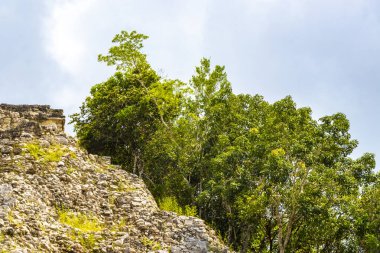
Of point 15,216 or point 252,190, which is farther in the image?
point 252,190

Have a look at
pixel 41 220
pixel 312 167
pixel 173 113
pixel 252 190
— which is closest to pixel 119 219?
pixel 41 220

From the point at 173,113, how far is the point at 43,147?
38.5 ft

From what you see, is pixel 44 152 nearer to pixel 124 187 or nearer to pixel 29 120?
pixel 29 120

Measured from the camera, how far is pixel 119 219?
23094 mm

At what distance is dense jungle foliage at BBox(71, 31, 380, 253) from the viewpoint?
2542 cm

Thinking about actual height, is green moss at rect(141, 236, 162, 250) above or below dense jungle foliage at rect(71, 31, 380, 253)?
below

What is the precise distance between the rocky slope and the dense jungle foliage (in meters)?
3.92

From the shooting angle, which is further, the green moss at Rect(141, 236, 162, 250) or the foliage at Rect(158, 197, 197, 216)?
the foliage at Rect(158, 197, 197, 216)

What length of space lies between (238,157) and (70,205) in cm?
959

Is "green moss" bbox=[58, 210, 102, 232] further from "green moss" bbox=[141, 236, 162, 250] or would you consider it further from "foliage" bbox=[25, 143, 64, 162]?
"foliage" bbox=[25, 143, 64, 162]

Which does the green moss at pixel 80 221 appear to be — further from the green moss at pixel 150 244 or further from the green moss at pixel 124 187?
the green moss at pixel 124 187

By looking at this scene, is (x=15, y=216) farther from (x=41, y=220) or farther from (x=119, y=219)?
(x=119, y=219)

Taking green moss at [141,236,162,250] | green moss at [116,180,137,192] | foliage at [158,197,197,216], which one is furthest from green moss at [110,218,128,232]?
foliage at [158,197,197,216]

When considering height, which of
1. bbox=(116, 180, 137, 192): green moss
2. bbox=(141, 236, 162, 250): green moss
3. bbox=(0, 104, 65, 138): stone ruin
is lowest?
bbox=(141, 236, 162, 250): green moss
